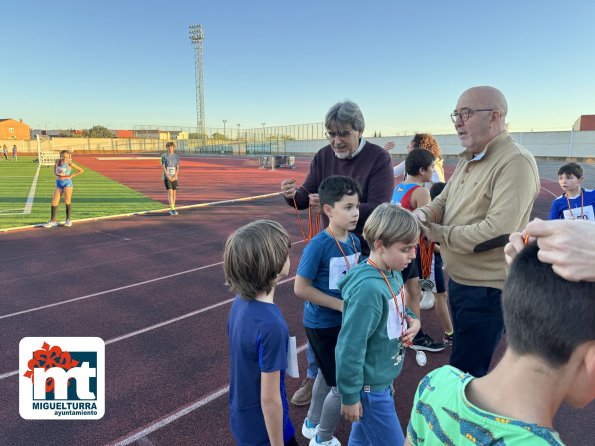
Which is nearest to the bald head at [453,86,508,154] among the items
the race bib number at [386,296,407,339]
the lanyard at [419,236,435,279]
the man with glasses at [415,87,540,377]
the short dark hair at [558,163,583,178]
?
the man with glasses at [415,87,540,377]

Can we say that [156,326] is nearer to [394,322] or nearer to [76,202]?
[394,322]

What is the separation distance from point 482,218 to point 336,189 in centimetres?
92

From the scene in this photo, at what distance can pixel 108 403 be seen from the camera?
11.0ft

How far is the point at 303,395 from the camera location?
3.32m

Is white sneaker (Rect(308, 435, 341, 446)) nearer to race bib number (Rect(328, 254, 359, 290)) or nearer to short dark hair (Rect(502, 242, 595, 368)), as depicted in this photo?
race bib number (Rect(328, 254, 359, 290))

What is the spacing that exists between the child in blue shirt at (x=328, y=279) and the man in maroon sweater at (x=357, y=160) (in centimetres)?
31

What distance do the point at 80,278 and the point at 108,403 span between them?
3.70m

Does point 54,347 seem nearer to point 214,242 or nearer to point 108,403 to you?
point 108,403

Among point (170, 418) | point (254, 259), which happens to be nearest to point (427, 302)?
point (170, 418)

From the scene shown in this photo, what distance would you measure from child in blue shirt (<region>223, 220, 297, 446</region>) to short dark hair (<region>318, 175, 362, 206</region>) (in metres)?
0.71

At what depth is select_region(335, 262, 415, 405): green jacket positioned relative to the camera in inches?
78.0

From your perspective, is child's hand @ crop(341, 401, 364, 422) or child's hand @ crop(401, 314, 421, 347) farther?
child's hand @ crop(401, 314, 421, 347)

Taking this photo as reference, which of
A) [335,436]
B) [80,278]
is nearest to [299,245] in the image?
[80,278]

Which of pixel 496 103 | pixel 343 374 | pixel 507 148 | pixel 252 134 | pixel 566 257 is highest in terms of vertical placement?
pixel 252 134
